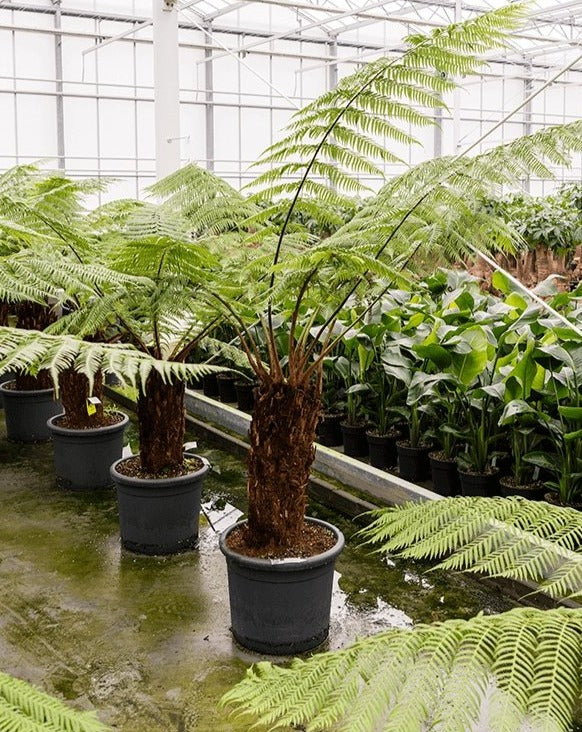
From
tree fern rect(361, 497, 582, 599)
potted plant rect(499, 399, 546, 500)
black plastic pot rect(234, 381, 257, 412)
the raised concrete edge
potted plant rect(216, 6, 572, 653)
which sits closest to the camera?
tree fern rect(361, 497, 582, 599)

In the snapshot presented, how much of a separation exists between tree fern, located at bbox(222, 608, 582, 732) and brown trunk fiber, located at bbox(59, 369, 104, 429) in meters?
2.85

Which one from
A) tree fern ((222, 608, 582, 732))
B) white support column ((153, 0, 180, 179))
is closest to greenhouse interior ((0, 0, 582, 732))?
tree fern ((222, 608, 582, 732))

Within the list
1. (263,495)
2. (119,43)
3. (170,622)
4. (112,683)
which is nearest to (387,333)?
(263,495)

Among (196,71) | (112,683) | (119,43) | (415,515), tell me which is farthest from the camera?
(196,71)

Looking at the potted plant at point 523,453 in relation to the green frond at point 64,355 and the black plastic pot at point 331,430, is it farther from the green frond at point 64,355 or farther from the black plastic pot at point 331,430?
the green frond at point 64,355

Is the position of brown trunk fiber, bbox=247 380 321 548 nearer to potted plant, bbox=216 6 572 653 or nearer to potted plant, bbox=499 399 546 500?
potted plant, bbox=216 6 572 653

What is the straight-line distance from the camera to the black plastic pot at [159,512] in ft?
11.0

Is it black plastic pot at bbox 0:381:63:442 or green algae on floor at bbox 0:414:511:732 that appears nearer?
green algae on floor at bbox 0:414:511:732

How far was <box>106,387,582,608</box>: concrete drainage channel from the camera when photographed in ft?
10.1

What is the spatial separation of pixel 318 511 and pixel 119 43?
1390cm

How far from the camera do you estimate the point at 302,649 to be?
268 centimetres

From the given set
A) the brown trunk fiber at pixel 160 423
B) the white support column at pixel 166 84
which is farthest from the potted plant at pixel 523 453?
the white support column at pixel 166 84

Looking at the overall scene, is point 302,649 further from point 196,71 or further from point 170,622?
point 196,71

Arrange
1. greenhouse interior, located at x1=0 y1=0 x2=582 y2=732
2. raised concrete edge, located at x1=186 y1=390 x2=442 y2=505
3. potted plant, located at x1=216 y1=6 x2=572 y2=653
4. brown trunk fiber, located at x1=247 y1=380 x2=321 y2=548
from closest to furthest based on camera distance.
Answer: greenhouse interior, located at x1=0 y1=0 x2=582 y2=732, potted plant, located at x1=216 y1=6 x2=572 y2=653, brown trunk fiber, located at x1=247 y1=380 x2=321 y2=548, raised concrete edge, located at x1=186 y1=390 x2=442 y2=505
